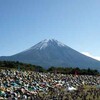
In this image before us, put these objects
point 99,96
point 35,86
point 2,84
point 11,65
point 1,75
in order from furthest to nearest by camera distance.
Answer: point 11,65, point 1,75, point 35,86, point 2,84, point 99,96

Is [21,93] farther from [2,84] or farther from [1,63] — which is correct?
[1,63]

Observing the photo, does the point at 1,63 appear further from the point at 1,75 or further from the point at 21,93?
the point at 21,93

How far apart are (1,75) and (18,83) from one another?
10.3 metres

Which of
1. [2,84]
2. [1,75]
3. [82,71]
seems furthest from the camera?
[82,71]

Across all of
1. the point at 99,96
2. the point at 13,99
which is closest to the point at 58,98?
the point at 13,99

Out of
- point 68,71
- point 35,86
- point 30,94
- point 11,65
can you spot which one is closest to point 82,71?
point 68,71

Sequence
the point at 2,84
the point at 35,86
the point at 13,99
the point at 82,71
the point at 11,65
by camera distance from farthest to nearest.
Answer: the point at 82,71, the point at 11,65, the point at 35,86, the point at 2,84, the point at 13,99

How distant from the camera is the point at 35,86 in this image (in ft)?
187

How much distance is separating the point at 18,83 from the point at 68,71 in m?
58.0

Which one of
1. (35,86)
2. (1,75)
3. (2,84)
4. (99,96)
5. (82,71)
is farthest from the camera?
(82,71)

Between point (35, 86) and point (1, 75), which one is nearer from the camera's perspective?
point (35, 86)

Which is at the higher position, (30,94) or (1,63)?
(1,63)

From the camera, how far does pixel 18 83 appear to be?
192ft

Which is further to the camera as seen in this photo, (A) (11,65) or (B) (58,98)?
(A) (11,65)
